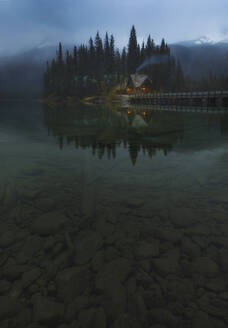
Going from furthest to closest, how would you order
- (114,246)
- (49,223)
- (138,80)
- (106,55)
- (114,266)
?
1. (106,55)
2. (138,80)
3. (49,223)
4. (114,246)
5. (114,266)

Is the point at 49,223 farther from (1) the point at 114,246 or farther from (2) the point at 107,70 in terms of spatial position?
(2) the point at 107,70


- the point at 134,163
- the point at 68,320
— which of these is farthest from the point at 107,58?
the point at 68,320

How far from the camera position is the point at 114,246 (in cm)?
355

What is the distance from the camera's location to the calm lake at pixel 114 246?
2.46 m

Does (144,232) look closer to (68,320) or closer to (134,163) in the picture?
(68,320)

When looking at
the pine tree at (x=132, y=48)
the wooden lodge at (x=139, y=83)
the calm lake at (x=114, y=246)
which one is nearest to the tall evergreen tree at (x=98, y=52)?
the pine tree at (x=132, y=48)

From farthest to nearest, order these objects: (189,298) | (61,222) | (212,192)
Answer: (212,192)
(61,222)
(189,298)

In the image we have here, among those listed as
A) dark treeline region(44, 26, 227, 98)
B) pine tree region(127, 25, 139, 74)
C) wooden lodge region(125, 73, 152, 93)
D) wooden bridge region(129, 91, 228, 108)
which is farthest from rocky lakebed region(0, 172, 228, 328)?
pine tree region(127, 25, 139, 74)

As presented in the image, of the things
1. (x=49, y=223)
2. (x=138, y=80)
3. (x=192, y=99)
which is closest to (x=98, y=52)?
(x=138, y=80)

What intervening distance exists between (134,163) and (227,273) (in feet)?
16.9

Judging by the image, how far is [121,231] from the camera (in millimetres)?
3924

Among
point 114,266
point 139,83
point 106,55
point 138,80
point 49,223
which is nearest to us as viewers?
point 114,266

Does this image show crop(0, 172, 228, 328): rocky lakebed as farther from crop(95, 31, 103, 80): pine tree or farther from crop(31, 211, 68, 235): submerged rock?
crop(95, 31, 103, 80): pine tree

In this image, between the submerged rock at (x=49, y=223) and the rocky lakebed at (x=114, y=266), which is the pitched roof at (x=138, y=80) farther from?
the submerged rock at (x=49, y=223)
